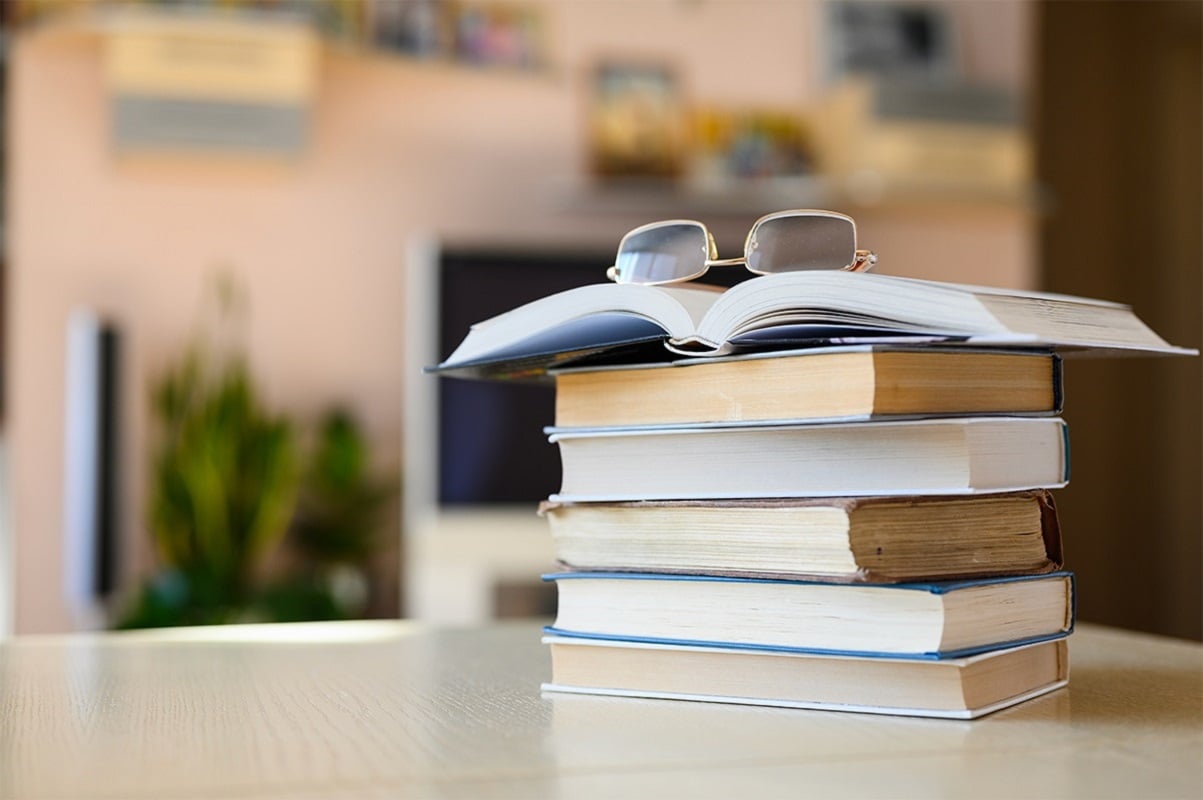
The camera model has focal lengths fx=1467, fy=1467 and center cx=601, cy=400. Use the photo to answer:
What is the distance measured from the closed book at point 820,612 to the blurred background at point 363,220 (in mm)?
2636

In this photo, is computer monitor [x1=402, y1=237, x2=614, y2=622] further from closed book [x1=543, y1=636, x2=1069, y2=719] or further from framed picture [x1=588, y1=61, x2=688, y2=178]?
closed book [x1=543, y1=636, x2=1069, y2=719]

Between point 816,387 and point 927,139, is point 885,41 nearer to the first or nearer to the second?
point 927,139

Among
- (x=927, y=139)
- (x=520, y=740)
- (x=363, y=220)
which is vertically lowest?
(x=520, y=740)

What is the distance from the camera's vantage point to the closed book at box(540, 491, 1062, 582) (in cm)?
67

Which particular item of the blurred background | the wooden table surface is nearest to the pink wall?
the blurred background

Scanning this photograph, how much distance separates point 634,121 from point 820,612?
3548 millimetres

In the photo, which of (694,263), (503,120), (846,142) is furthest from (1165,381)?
(694,263)

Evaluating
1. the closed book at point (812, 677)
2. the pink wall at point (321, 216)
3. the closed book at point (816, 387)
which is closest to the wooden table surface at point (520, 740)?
the closed book at point (812, 677)

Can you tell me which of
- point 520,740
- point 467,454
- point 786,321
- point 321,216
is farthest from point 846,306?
point 321,216

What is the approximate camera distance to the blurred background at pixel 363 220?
3.49 m

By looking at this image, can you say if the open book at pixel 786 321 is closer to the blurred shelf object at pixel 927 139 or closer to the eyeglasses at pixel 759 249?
the eyeglasses at pixel 759 249

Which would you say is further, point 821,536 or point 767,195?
point 767,195

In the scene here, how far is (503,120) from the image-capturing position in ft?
13.2

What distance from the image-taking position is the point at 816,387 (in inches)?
26.5
